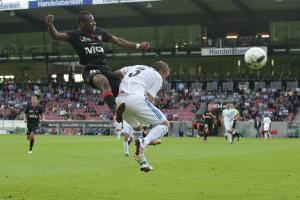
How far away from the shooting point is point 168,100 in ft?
200

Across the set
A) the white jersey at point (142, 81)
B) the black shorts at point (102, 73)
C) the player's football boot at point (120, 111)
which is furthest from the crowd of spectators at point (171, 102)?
the player's football boot at point (120, 111)

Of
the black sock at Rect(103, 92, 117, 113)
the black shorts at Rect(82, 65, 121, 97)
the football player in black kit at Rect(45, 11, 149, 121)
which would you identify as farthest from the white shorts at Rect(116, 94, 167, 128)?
the black shorts at Rect(82, 65, 121, 97)

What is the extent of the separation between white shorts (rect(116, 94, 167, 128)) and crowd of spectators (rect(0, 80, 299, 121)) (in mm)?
40637

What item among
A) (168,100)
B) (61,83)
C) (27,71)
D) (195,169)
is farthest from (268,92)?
(195,169)

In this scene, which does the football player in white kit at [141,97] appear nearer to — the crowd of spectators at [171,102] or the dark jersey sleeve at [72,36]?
the dark jersey sleeve at [72,36]

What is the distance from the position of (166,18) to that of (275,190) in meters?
53.7

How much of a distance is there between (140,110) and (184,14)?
53264 mm

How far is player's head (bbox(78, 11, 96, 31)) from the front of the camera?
12732 mm

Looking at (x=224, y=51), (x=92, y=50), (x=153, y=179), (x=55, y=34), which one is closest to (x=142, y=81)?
(x=92, y=50)

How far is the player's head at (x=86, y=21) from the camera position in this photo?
12.7 metres

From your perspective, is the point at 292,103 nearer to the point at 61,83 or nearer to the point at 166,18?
the point at 166,18

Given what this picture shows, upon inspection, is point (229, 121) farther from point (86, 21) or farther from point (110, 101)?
point (110, 101)

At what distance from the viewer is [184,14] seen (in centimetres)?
6431

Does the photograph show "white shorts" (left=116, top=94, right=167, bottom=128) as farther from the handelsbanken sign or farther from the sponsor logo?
the handelsbanken sign
